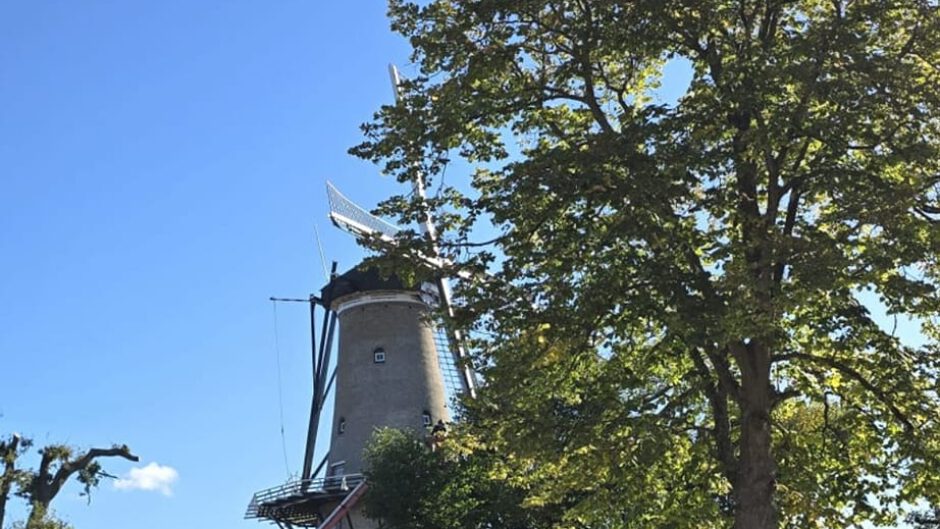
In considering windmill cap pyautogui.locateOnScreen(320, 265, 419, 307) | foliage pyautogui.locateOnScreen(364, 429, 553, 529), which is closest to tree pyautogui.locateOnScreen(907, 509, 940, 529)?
foliage pyautogui.locateOnScreen(364, 429, 553, 529)

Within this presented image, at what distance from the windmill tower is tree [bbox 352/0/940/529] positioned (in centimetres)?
2177

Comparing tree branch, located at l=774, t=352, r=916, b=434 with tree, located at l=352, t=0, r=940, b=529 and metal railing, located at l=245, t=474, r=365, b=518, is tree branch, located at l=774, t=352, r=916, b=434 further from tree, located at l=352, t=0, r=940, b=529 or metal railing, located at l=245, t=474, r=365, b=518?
metal railing, located at l=245, t=474, r=365, b=518

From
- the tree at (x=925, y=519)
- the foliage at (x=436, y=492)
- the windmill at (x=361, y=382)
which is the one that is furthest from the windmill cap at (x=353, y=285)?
the tree at (x=925, y=519)

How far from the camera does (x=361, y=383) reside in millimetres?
41844

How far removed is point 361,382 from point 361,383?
5 centimetres

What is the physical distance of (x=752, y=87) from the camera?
13.9m

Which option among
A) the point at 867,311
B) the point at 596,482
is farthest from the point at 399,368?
the point at 867,311

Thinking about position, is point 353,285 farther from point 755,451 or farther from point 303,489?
point 755,451

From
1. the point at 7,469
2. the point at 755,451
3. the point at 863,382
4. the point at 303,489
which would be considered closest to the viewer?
the point at 755,451

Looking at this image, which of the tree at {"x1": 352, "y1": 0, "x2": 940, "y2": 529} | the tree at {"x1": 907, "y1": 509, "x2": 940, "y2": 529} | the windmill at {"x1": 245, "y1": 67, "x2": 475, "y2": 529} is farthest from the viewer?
the windmill at {"x1": 245, "y1": 67, "x2": 475, "y2": 529}

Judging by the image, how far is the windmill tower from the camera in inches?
1571

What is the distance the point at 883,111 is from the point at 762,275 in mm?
3104

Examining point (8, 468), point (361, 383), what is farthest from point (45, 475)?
point (361, 383)

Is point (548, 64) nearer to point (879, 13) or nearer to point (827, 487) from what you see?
point (879, 13)
